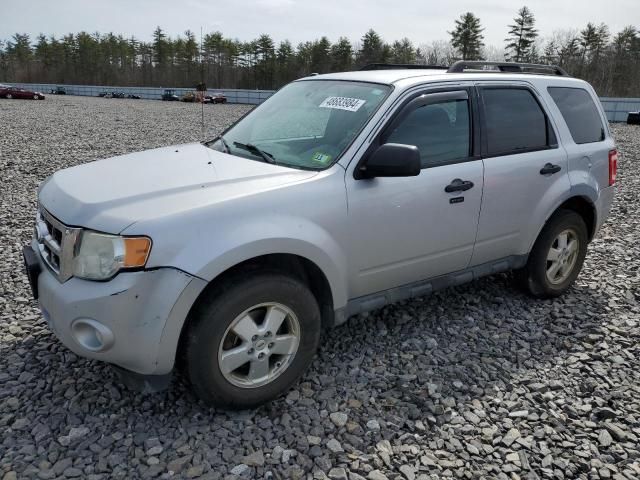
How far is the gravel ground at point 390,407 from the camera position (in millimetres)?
2553

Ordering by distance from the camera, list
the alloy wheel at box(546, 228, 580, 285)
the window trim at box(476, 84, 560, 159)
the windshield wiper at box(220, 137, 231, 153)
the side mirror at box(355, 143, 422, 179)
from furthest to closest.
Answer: the alloy wheel at box(546, 228, 580, 285), the window trim at box(476, 84, 560, 159), the windshield wiper at box(220, 137, 231, 153), the side mirror at box(355, 143, 422, 179)

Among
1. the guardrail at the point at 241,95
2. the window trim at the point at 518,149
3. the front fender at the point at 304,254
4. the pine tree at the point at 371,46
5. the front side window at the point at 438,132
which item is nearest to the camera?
the front fender at the point at 304,254

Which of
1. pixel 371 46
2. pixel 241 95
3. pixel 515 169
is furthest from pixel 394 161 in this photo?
pixel 371 46

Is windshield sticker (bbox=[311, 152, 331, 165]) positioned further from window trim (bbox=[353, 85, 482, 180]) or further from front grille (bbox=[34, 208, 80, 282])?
front grille (bbox=[34, 208, 80, 282])

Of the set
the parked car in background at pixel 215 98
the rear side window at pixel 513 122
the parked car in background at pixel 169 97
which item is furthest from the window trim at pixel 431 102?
the parked car in background at pixel 169 97

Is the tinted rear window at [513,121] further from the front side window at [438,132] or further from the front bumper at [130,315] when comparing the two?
the front bumper at [130,315]

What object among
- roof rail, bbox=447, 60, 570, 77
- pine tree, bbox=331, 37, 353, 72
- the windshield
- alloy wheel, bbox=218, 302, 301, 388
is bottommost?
alloy wheel, bbox=218, 302, 301, 388

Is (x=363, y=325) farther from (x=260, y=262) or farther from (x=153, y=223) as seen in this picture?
(x=153, y=223)

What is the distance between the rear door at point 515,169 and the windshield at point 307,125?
99 centimetres

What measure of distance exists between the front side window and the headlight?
1.66m

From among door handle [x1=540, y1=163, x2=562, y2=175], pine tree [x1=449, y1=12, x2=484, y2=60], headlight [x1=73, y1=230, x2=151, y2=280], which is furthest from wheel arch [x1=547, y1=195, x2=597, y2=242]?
pine tree [x1=449, y1=12, x2=484, y2=60]

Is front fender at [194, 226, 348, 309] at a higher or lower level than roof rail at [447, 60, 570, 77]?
lower

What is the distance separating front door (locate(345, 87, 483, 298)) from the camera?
3107mm

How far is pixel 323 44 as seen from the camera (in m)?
72.9
